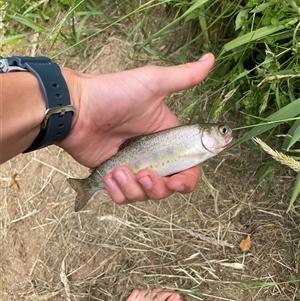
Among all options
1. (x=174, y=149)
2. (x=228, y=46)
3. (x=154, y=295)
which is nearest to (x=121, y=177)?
(x=174, y=149)

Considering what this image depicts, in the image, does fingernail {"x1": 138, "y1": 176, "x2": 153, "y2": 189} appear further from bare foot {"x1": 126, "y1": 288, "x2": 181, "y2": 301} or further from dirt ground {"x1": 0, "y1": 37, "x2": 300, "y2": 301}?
bare foot {"x1": 126, "y1": 288, "x2": 181, "y2": 301}

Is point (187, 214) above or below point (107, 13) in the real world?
below

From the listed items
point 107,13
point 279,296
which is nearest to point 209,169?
point 279,296

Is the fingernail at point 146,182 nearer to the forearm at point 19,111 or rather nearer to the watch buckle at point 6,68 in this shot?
the forearm at point 19,111

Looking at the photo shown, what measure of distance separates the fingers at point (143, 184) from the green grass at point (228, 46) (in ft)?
1.09

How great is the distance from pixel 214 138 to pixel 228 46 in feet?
1.58

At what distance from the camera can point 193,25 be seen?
2.72 meters

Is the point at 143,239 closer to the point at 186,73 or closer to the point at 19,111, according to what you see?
the point at 186,73

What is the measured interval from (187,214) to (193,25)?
1123 millimetres

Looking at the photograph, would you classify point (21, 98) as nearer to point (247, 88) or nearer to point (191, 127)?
point (191, 127)

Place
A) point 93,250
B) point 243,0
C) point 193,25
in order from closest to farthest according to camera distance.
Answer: point 243,0 → point 193,25 → point 93,250

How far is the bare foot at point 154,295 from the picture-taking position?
9.11 ft

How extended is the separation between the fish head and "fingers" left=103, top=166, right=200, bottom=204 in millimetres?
165

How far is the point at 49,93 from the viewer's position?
1.91 meters
